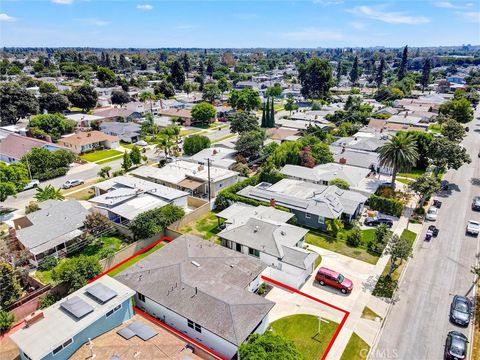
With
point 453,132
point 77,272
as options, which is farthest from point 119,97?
point 453,132

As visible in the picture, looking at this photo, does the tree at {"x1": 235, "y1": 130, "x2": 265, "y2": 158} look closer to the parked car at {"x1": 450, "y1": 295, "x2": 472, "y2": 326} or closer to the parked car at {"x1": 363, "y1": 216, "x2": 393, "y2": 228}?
the parked car at {"x1": 363, "y1": 216, "x2": 393, "y2": 228}

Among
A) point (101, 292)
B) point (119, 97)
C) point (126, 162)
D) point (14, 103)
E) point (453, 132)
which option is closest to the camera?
point (101, 292)

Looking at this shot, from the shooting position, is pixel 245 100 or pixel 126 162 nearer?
pixel 126 162

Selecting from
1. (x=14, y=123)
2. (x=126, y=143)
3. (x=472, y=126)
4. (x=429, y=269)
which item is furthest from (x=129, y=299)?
(x=472, y=126)

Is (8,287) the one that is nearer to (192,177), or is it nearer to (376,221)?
(192,177)

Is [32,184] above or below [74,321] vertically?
below

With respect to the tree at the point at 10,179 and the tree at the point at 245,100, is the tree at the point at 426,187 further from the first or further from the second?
the tree at the point at 245,100

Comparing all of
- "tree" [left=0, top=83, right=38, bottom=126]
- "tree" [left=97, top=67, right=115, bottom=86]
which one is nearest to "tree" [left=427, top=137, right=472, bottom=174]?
"tree" [left=0, top=83, right=38, bottom=126]
